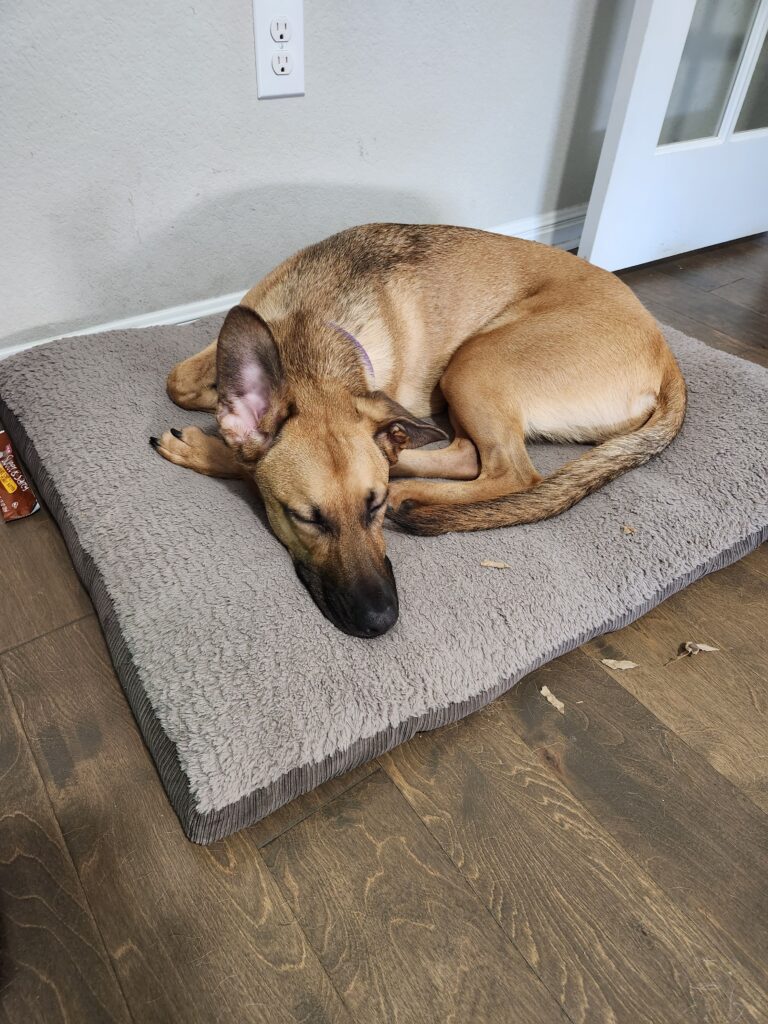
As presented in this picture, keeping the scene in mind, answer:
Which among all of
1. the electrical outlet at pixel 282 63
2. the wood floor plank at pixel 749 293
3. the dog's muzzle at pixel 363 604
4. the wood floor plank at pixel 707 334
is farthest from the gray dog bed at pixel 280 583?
the wood floor plank at pixel 749 293

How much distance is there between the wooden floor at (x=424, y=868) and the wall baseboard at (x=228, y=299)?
1427mm

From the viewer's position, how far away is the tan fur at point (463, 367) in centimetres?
187

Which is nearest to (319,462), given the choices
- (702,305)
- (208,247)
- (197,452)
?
(197,452)

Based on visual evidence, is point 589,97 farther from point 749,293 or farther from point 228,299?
point 228,299

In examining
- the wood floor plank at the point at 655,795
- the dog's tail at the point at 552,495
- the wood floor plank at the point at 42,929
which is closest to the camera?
the wood floor plank at the point at 42,929

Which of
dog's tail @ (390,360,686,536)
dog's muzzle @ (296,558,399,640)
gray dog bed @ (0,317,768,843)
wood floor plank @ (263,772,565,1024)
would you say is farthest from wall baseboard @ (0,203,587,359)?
wood floor plank @ (263,772,565,1024)

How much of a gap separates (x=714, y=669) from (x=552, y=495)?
0.63 m

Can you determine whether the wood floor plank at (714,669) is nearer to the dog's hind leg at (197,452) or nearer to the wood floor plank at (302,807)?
the wood floor plank at (302,807)

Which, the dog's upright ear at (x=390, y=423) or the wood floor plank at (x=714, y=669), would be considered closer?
the wood floor plank at (x=714, y=669)

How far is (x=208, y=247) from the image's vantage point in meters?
2.92

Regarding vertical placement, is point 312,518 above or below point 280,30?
below

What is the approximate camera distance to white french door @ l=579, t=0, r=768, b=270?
10.3 ft

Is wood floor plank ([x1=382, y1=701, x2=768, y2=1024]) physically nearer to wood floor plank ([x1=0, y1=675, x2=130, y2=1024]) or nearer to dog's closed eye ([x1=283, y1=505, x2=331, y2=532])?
dog's closed eye ([x1=283, y1=505, x2=331, y2=532])

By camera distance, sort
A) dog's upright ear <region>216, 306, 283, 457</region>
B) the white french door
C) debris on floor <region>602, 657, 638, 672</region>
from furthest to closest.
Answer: the white french door, debris on floor <region>602, 657, 638, 672</region>, dog's upright ear <region>216, 306, 283, 457</region>
